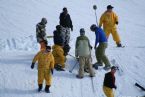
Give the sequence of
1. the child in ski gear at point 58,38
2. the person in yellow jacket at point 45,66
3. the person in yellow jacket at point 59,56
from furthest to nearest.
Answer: the child in ski gear at point 58,38, the person in yellow jacket at point 59,56, the person in yellow jacket at point 45,66

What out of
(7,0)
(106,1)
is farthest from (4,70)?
(106,1)

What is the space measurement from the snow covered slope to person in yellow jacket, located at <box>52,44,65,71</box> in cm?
28

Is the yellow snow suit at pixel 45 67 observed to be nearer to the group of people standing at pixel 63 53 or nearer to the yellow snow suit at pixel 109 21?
the group of people standing at pixel 63 53

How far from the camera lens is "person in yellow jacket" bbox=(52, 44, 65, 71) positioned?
62.3 feet

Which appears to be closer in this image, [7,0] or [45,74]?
[45,74]

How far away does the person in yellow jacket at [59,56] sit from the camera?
1900 centimetres

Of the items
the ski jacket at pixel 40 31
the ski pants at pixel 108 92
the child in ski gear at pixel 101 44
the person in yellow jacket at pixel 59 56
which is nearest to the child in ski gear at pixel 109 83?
the ski pants at pixel 108 92

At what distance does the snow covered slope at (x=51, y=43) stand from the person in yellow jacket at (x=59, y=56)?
0.28 metres

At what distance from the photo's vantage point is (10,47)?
2434 cm

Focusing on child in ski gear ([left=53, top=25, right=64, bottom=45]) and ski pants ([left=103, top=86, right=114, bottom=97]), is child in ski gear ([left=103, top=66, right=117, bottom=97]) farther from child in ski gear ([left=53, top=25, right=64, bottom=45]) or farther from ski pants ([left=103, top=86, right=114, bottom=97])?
child in ski gear ([left=53, top=25, right=64, bottom=45])

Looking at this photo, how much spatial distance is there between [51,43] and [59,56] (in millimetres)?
6305

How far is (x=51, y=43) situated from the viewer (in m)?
25.3

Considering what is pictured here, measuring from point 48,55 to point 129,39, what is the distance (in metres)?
12.5

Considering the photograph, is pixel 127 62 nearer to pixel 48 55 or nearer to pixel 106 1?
pixel 48 55
